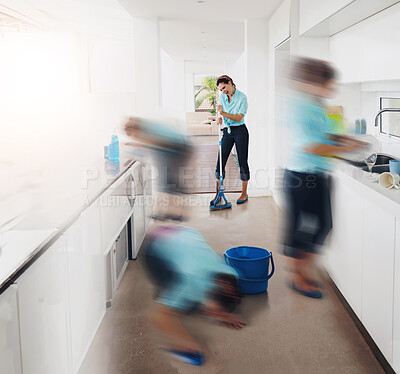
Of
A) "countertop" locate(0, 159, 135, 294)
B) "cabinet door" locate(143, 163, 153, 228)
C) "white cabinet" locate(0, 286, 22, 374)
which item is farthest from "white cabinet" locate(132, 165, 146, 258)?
"white cabinet" locate(0, 286, 22, 374)

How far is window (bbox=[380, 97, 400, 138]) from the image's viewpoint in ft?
11.8

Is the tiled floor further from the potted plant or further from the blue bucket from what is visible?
the potted plant

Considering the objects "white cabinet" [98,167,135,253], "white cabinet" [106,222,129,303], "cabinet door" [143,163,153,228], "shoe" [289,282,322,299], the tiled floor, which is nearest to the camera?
the tiled floor

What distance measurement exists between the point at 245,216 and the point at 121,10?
281 cm

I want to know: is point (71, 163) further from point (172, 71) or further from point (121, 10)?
point (172, 71)

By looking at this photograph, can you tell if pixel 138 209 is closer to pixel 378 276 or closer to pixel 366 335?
pixel 366 335

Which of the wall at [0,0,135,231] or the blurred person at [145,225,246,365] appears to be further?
the wall at [0,0,135,231]

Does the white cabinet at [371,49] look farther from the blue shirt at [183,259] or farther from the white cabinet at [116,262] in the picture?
the white cabinet at [116,262]

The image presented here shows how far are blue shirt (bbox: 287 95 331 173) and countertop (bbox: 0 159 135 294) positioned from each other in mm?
1133

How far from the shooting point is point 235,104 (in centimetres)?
577

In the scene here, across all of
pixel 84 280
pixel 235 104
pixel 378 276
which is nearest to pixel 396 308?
pixel 378 276

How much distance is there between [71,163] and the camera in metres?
3.46

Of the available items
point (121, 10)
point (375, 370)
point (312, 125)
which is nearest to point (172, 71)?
point (121, 10)

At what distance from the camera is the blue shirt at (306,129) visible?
2902mm
